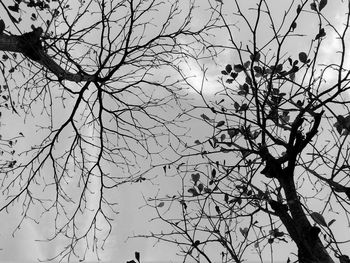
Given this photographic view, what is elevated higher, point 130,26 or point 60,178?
point 130,26

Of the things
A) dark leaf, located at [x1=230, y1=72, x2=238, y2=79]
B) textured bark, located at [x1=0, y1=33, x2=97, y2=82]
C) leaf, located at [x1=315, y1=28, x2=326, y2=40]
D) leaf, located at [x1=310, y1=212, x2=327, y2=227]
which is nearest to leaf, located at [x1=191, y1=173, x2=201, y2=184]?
dark leaf, located at [x1=230, y1=72, x2=238, y2=79]

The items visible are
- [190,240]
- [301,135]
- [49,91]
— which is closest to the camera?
[301,135]

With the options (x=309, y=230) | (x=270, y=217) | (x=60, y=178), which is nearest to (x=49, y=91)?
(x=60, y=178)

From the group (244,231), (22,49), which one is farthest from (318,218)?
(22,49)

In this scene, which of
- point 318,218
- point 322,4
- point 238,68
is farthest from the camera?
point 238,68

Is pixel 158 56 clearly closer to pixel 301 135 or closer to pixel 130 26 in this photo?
pixel 130 26

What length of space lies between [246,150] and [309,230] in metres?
1.14

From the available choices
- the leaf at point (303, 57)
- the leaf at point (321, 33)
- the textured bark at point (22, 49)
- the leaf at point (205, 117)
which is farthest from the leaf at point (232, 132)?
the textured bark at point (22, 49)

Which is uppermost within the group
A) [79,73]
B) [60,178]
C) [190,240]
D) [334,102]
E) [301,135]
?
[79,73]

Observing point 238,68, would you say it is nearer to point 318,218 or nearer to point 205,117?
point 205,117

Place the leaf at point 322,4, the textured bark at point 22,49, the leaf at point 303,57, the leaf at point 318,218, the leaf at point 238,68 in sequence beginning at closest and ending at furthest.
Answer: the leaf at point 318,218 → the leaf at point 322,4 → the leaf at point 303,57 → the leaf at point 238,68 → the textured bark at point 22,49

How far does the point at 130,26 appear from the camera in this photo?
512 cm

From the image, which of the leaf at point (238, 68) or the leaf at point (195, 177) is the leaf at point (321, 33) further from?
the leaf at point (195, 177)

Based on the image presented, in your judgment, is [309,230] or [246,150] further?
[246,150]
